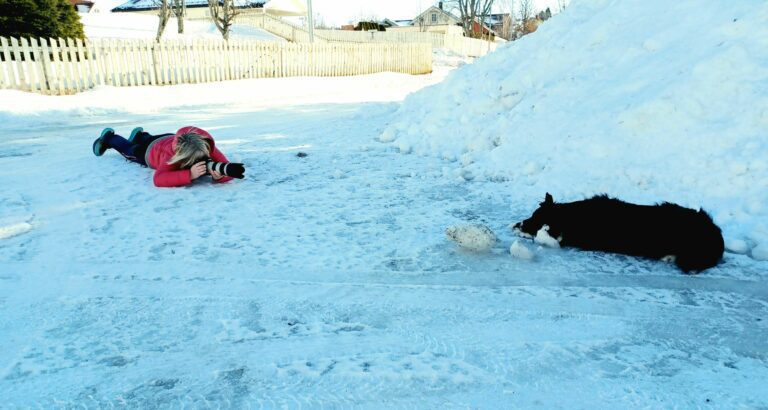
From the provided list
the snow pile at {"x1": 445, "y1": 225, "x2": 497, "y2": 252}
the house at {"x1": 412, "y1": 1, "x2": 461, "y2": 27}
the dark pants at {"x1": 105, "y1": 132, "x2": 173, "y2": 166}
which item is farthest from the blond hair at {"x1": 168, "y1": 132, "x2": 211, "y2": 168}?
the house at {"x1": 412, "y1": 1, "x2": 461, "y2": 27}

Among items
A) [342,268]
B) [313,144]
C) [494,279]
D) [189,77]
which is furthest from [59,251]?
[189,77]

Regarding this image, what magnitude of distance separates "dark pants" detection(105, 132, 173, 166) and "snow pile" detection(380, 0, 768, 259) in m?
2.82

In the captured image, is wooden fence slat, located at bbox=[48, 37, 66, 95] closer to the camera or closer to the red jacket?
the red jacket

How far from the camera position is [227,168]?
4156 mm

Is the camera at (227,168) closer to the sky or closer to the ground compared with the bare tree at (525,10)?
closer to the ground

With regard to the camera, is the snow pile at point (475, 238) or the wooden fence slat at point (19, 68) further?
the wooden fence slat at point (19, 68)

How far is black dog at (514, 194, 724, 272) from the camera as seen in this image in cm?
265

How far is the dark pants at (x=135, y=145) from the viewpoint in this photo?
4977 mm

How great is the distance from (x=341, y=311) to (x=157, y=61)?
13.0 meters

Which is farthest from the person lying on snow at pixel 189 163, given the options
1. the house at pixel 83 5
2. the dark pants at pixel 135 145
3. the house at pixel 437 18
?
the house at pixel 437 18

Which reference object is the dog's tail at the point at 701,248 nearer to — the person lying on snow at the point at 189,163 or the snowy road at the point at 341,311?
the snowy road at the point at 341,311

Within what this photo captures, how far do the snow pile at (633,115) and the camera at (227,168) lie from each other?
2.06m

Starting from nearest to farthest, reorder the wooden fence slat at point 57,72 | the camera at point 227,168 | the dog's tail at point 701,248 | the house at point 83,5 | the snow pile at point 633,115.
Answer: the dog's tail at point 701,248, the snow pile at point 633,115, the camera at point 227,168, the wooden fence slat at point 57,72, the house at point 83,5

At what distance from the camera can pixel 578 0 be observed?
6625 mm
